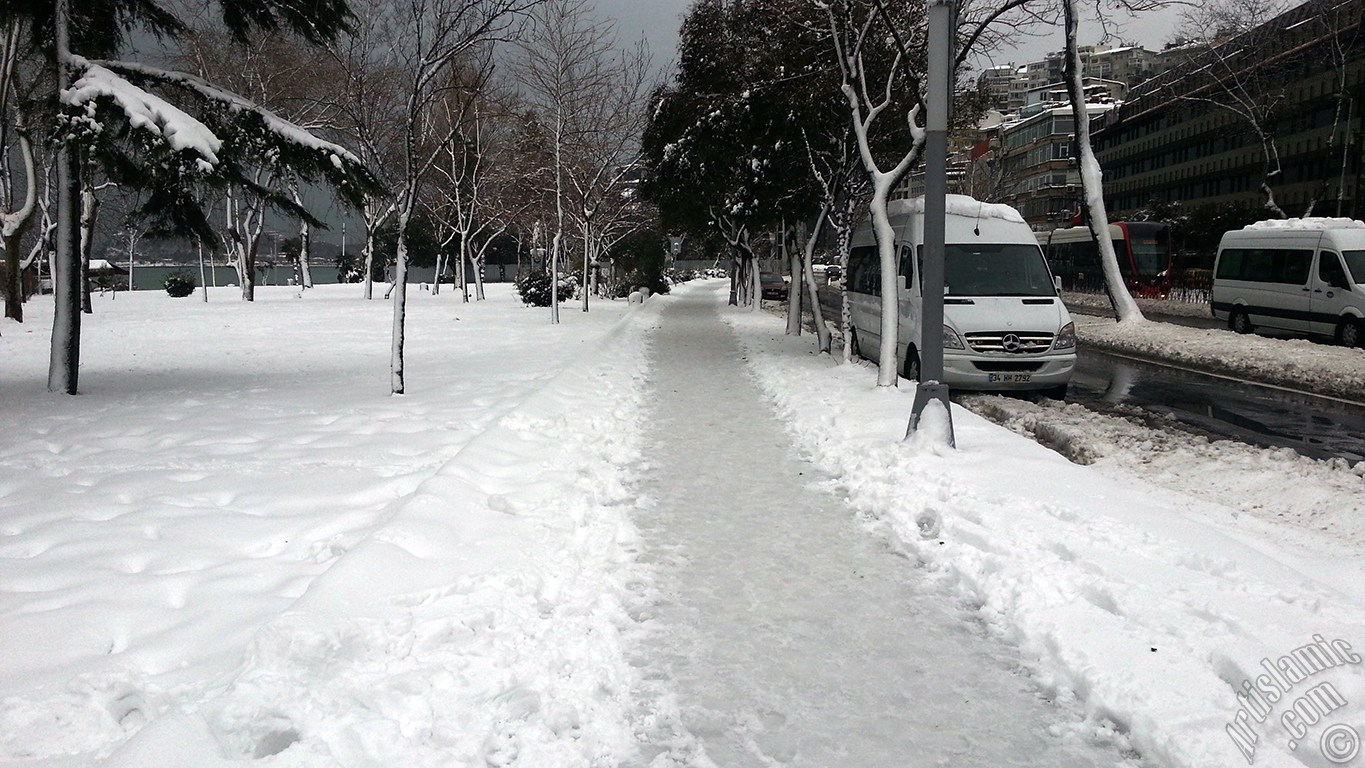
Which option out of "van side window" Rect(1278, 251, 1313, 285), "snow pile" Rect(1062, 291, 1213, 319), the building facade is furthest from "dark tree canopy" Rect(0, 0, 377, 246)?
the building facade

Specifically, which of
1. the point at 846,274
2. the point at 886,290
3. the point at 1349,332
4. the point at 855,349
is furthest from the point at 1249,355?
the point at 886,290

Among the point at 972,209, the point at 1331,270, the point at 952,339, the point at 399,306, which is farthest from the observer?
the point at 1331,270

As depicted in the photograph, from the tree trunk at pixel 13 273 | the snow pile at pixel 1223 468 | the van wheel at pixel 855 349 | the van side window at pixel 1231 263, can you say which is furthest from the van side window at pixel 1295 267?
the tree trunk at pixel 13 273

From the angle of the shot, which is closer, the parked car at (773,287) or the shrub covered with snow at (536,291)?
the shrub covered with snow at (536,291)

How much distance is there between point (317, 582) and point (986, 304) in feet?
32.4

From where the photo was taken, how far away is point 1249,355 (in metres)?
16.2

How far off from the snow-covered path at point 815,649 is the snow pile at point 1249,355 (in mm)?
9984

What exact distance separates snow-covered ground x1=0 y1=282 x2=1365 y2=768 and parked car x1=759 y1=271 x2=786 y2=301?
132 feet

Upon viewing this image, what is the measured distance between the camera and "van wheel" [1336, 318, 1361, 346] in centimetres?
1725

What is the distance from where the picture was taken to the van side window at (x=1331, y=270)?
17.6 m

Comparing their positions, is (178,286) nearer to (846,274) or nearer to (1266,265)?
(846,274)

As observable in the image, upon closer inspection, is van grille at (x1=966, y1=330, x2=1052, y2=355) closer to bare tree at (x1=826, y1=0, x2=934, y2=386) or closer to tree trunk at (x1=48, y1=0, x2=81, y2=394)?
bare tree at (x1=826, y1=0, x2=934, y2=386)

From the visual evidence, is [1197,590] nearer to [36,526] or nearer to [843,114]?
[36,526]

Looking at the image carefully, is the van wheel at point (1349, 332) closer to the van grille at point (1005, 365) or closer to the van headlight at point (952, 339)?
the van grille at point (1005, 365)
